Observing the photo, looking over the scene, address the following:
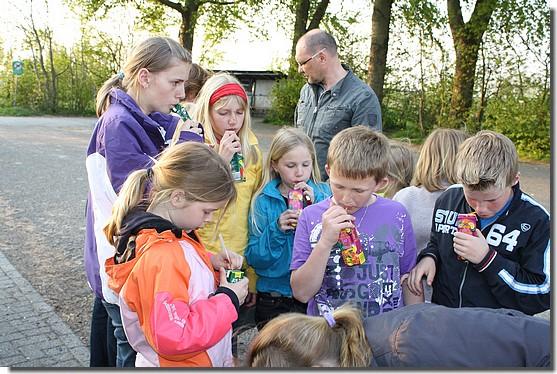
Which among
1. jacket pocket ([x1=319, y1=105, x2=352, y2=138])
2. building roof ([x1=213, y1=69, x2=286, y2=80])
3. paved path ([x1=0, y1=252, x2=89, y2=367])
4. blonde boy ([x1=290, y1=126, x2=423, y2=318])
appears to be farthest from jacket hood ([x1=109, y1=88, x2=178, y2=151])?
building roof ([x1=213, y1=69, x2=286, y2=80])

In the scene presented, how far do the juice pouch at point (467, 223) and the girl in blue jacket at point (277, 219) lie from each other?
847 mm

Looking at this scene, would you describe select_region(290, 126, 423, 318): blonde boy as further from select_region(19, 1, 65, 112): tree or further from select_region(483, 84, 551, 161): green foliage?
select_region(19, 1, 65, 112): tree

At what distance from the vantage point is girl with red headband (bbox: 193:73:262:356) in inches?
128

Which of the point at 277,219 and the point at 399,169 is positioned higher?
the point at 399,169

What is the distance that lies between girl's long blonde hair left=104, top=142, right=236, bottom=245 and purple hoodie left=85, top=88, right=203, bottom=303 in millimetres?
272

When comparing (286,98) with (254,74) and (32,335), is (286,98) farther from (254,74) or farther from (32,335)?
(32,335)

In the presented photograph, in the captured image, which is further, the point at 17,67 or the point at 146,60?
the point at 17,67

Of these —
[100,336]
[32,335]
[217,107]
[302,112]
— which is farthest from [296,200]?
[32,335]

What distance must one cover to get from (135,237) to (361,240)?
102cm

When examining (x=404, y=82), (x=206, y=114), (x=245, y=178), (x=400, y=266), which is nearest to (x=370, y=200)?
(x=400, y=266)

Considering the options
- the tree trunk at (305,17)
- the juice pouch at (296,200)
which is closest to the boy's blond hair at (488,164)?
the juice pouch at (296,200)

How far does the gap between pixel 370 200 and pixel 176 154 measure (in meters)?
0.97

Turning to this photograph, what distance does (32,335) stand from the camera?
4.02 metres

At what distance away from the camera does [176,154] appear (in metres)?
2.30
